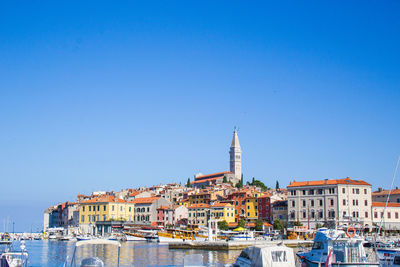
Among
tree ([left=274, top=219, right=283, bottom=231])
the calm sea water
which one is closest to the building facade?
tree ([left=274, top=219, right=283, bottom=231])

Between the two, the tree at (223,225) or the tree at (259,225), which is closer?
the tree at (259,225)

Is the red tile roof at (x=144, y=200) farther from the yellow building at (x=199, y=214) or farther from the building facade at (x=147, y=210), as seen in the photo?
the yellow building at (x=199, y=214)

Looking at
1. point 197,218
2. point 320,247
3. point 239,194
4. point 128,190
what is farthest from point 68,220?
point 320,247

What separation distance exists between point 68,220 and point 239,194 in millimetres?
50577

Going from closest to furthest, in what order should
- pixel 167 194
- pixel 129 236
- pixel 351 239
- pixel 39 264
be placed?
1. pixel 351 239
2. pixel 39 264
3. pixel 129 236
4. pixel 167 194

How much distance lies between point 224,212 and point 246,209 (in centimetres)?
501

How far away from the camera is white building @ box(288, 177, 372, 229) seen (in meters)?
88.9

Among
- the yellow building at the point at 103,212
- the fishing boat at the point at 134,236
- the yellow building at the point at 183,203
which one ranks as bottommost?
the fishing boat at the point at 134,236

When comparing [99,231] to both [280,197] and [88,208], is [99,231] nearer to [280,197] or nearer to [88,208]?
[88,208]

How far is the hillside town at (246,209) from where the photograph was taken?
89938 mm

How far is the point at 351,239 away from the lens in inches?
1396

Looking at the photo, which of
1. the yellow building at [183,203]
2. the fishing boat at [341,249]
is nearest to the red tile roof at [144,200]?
the yellow building at [183,203]

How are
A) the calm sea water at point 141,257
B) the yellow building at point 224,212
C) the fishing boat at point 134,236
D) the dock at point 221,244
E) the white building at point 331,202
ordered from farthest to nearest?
the yellow building at point 224,212, the fishing boat at point 134,236, the white building at point 331,202, the dock at point 221,244, the calm sea water at point 141,257

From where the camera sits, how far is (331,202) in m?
89.9
